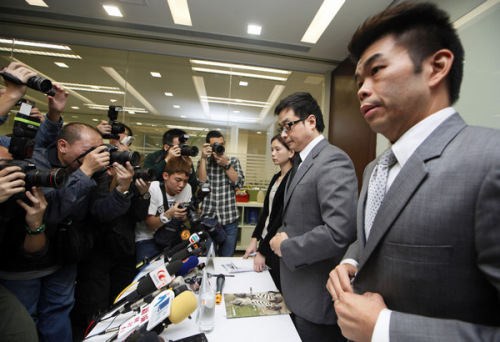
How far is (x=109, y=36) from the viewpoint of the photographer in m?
3.36

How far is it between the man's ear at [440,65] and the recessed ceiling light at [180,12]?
9.72 feet

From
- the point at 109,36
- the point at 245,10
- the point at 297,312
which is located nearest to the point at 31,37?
the point at 109,36

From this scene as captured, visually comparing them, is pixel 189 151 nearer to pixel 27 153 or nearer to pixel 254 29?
pixel 27 153

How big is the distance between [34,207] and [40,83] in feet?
2.28

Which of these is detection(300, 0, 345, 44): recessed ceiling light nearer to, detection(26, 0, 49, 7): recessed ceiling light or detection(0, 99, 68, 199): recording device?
detection(0, 99, 68, 199): recording device

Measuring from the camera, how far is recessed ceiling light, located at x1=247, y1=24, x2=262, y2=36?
2.97 meters

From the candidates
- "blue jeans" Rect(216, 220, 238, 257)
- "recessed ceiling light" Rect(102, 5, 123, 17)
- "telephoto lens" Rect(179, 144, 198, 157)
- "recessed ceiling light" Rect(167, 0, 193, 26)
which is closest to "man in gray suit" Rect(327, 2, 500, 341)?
"telephoto lens" Rect(179, 144, 198, 157)

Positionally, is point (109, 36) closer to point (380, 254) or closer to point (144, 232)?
point (144, 232)

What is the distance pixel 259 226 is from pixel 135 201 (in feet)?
3.57

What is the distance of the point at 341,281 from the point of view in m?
0.75

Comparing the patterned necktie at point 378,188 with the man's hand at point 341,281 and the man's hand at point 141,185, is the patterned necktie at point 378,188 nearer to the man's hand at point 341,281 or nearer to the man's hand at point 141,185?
the man's hand at point 341,281

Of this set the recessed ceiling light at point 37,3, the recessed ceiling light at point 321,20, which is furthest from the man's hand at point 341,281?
the recessed ceiling light at point 37,3

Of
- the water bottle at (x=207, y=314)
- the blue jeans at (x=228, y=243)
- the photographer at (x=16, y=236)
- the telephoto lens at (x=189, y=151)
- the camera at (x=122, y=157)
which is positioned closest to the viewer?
the water bottle at (x=207, y=314)

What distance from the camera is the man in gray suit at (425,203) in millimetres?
454
